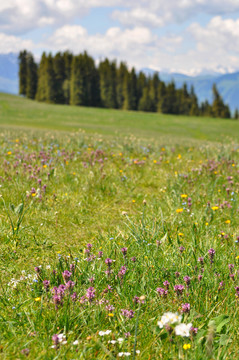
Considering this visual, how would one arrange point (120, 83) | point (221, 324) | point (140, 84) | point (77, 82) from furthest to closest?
point (140, 84) < point (120, 83) < point (77, 82) < point (221, 324)

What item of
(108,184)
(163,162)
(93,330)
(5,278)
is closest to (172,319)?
(93,330)

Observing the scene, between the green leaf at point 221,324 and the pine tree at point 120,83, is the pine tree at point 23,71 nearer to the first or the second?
the pine tree at point 120,83

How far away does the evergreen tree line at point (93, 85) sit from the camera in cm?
7425

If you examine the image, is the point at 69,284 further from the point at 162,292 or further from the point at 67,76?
the point at 67,76

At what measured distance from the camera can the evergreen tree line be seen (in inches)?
2923

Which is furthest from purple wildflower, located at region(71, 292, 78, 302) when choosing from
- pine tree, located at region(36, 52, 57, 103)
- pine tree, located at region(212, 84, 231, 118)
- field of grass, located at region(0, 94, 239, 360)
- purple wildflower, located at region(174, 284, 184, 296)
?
pine tree, located at region(212, 84, 231, 118)

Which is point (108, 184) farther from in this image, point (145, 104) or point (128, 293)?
point (145, 104)

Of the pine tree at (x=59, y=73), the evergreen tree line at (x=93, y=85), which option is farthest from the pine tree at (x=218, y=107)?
the pine tree at (x=59, y=73)

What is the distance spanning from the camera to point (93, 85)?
7875 centimetres

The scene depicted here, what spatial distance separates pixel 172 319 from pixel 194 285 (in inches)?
36.5

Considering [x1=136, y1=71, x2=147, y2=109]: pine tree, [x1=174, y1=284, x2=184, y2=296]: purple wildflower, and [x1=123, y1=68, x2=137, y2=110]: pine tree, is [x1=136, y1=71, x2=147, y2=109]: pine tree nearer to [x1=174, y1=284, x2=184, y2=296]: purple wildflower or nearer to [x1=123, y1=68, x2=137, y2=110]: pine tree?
[x1=123, y1=68, x2=137, y2=110]: pine tree

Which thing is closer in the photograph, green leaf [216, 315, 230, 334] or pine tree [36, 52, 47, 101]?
green leaf [216, 315, 230, 334]

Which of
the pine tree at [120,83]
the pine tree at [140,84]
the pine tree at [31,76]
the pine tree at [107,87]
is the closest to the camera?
the pine tree at [107,87]

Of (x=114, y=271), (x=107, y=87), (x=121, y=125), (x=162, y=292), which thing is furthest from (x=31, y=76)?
(x=162, y=292)
